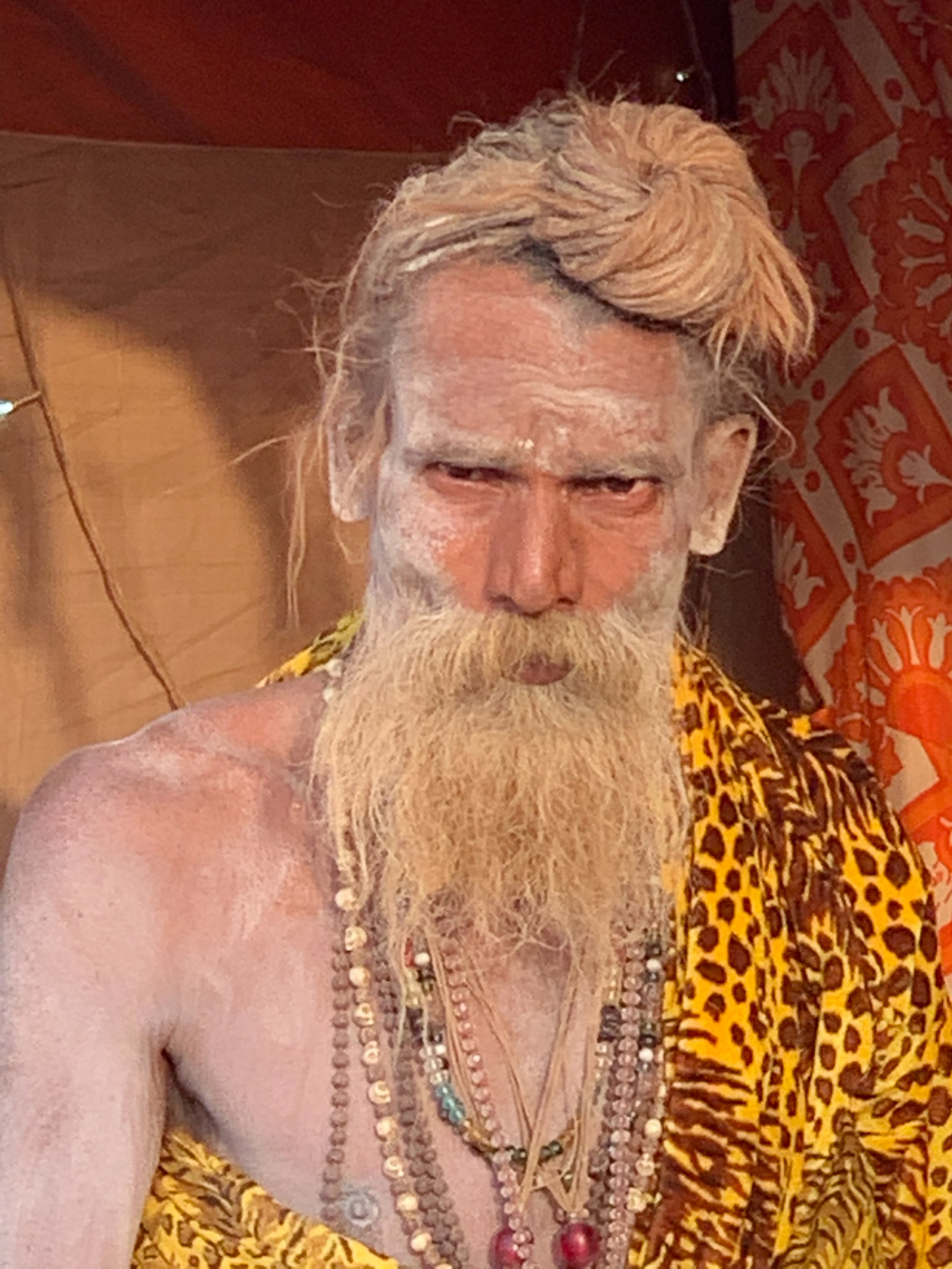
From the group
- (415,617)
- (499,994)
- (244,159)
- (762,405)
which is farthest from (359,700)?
(244,159)

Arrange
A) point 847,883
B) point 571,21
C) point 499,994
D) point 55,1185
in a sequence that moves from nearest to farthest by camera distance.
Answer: point 55,1185
point 499,994
point 847,883
point 571,21

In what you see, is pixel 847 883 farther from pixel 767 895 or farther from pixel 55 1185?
pixel 55 1185

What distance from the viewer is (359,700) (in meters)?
0.94

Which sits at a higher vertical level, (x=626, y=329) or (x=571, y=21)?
(x=571, y=21)

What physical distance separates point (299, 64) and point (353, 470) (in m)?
0.33

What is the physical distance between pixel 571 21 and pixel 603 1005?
68 centimetres

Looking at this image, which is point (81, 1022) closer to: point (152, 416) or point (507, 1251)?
point (507, 1251)

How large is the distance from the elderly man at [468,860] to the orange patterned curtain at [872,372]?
381mm

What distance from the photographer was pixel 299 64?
1.15m

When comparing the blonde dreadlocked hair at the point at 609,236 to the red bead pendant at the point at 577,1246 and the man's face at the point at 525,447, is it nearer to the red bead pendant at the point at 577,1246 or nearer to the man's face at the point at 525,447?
the man's face at the point at 525,447

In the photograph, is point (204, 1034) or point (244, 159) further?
point (244, 159)

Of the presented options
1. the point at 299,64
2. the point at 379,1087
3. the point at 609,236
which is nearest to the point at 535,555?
the point at 609,236

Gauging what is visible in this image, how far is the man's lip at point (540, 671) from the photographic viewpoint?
2.95ft

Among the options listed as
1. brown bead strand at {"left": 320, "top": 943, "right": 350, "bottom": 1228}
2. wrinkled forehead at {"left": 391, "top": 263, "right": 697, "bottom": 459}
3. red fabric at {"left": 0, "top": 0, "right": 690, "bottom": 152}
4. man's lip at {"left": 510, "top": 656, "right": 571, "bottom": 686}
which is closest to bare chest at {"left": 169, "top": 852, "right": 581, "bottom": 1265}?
brown bead strand at {"left": 320, "top": 943, "right": 350, "bottom": 1228}
